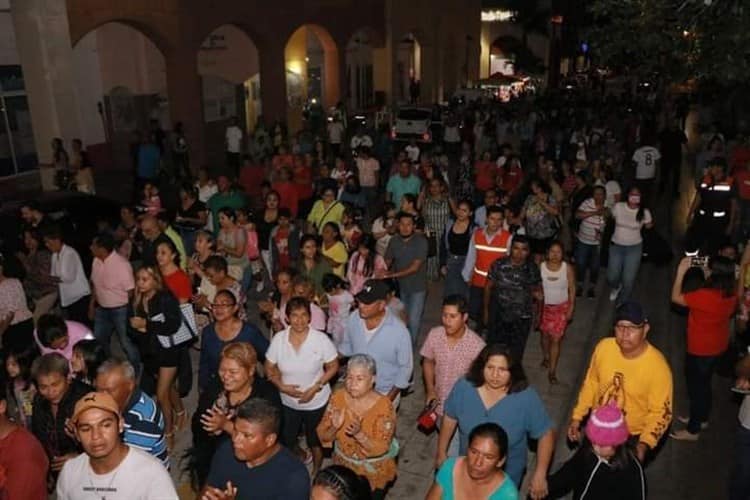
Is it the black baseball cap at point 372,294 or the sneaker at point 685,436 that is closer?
the black baseball cap at point 372,294

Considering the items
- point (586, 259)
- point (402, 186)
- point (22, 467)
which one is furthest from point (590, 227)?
point (22, 467)

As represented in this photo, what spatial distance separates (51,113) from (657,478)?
14668 millimetres

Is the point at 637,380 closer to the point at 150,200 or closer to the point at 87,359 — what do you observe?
the point at 87,359

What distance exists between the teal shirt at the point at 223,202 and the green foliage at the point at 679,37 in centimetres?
539

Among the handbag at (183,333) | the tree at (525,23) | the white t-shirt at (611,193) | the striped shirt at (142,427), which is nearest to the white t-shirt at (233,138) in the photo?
the white t-shirt at (611,193)

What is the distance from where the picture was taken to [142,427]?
4656mm

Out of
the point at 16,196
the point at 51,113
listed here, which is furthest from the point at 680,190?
the point at 16,196

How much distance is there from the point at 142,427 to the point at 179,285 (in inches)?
102

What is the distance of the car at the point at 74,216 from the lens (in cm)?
991

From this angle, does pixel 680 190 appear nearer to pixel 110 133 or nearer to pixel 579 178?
pixel 579 178

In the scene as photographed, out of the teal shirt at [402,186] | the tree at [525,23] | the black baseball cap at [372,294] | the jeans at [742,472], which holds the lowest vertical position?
the jeans at [742,472]

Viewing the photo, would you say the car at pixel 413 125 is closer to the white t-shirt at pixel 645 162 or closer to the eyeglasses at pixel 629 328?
the white t-shirt at pixel 645 162

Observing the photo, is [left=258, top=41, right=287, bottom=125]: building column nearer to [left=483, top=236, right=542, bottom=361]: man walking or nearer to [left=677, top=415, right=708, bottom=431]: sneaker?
[left=483, top=236, right=542, bottom=361]: man walking

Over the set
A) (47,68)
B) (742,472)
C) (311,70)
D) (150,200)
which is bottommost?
(742,472)
